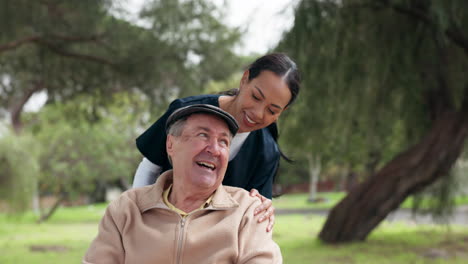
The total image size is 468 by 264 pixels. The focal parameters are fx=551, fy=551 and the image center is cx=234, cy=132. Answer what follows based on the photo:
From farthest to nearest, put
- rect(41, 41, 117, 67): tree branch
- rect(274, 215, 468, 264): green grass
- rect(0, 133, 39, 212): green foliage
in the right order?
rect(0, 133, 39, 212): green foliage < rect(274, 215, 468, 264): green grass < rect(41, 41, 117, 67): tree branch

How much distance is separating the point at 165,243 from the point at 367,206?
269 inches

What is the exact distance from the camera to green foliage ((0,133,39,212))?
10.1 m

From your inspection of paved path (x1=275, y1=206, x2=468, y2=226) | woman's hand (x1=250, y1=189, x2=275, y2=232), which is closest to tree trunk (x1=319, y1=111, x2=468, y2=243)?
paved path (x1=275, y1=206, x2=468, y2=226)

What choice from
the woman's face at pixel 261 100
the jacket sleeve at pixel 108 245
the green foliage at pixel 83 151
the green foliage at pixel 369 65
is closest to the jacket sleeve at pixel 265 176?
the woman's face at pixel 261 100

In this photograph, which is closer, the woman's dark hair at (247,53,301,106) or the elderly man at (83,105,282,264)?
the elderly man at (83,105,282,264)

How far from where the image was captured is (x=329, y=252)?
7.62 metres

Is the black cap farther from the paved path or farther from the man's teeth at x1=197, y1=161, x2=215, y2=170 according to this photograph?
the paved path

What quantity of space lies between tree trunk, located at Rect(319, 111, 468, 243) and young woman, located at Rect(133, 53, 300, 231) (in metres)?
5.99

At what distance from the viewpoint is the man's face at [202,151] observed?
1.55m

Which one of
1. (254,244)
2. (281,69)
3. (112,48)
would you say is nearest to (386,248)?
(112,48)

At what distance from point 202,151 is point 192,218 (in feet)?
0.65

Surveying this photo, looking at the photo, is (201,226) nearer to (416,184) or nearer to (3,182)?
(416,184)

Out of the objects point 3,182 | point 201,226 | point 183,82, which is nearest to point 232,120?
point 201,226

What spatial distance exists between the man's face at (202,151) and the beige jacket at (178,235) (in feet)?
0.27
